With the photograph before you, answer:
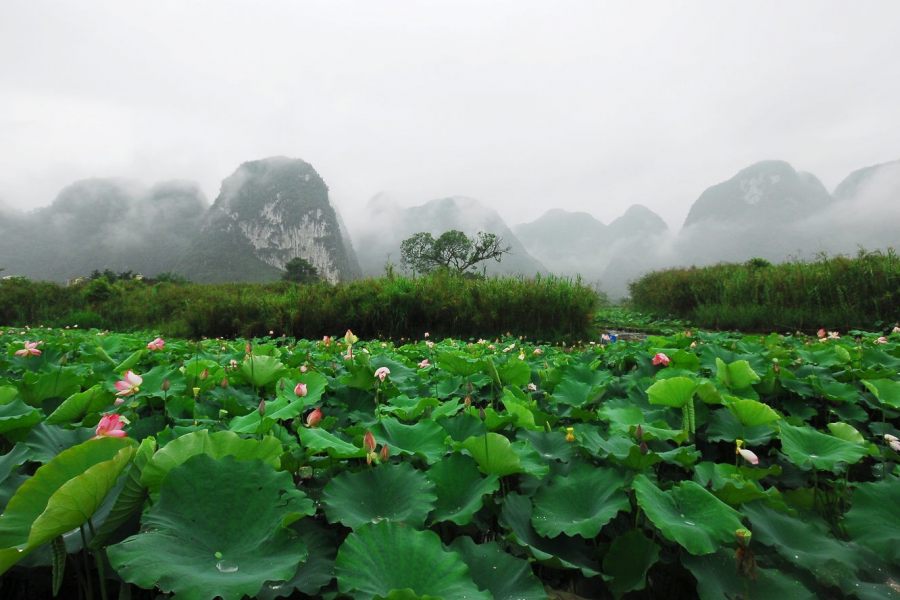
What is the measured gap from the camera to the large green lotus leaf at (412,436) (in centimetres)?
112

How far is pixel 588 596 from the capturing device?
2.89ft

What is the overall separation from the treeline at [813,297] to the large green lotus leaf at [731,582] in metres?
9.15

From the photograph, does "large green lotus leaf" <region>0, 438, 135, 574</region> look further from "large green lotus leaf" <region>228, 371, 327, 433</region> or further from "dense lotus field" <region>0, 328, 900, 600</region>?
"large green lotus leaf" <region>228, 371, 327, 433</region>

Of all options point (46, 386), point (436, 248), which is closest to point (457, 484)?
point (46, 386)

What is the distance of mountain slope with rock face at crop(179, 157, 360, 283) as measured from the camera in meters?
78.4

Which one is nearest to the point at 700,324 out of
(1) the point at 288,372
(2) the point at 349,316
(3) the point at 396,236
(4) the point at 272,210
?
(2) the point at 349,316

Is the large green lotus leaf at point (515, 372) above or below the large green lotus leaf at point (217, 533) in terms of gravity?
below

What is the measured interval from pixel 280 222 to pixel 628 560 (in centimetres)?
9069

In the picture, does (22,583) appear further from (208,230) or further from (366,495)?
(208,230)

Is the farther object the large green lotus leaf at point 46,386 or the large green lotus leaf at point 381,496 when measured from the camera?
the large green lotus leaf at point 46,386

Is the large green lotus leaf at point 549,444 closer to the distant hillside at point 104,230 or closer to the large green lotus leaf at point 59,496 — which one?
the large green lotus leaf at point 59,496

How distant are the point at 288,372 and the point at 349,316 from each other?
5717 millimetres

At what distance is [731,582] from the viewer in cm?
77

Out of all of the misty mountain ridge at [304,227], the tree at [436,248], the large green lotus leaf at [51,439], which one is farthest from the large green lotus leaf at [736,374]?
the misty mountain ridge at [304,227]
